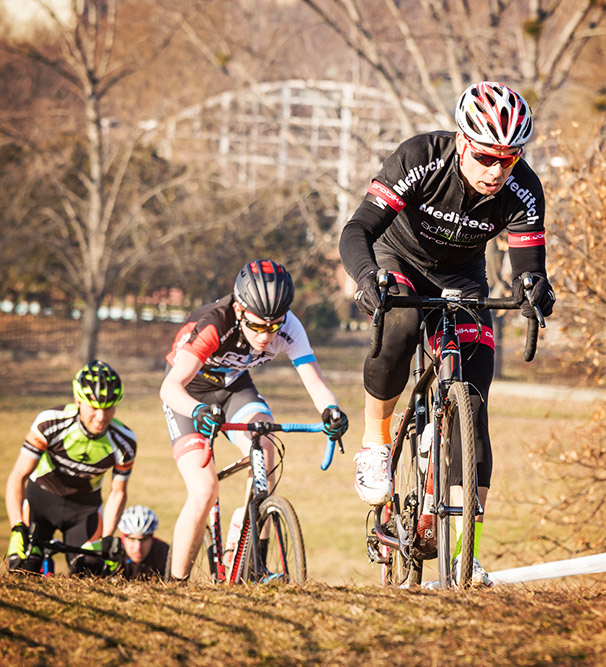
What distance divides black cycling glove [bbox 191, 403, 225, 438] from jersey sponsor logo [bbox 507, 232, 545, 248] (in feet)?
6.85

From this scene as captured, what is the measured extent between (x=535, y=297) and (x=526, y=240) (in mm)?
515

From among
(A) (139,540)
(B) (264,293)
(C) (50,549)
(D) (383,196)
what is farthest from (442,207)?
(A) (139,540)

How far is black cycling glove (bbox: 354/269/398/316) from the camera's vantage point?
434cm

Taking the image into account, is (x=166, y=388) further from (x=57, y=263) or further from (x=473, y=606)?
(x=57, y=263)

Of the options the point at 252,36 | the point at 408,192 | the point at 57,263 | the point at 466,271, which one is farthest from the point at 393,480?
the point at 252,36

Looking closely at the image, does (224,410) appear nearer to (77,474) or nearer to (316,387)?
(316,387)

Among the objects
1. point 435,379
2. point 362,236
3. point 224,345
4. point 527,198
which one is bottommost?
point 435,379

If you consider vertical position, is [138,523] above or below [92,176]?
below

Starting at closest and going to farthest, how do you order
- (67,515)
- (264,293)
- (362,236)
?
(362,236) < (264,293) < (67,515)

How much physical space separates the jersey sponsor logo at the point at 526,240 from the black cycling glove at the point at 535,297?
13.8 inches

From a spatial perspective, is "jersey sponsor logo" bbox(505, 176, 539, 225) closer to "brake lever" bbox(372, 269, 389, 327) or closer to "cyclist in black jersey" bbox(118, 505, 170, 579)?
"brake lever" bbox(372, 269, 389, 327)

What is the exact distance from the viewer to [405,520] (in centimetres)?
518

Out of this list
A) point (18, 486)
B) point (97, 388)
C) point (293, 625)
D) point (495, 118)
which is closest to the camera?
point (293, 625)

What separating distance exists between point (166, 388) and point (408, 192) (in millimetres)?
2317
